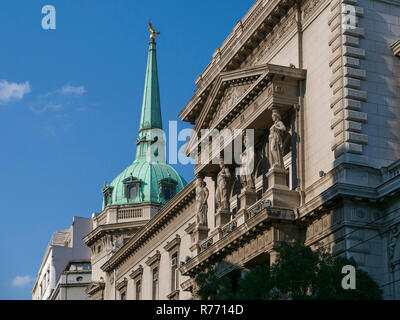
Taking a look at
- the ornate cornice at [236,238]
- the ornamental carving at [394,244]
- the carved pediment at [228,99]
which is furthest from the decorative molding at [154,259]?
the ornamental carving at [394,244]

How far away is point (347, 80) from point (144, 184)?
4874 cm

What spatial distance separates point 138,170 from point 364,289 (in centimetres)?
5662

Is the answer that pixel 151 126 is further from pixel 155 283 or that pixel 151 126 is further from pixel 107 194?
pixel 155 283

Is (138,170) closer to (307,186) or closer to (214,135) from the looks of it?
(214,135)

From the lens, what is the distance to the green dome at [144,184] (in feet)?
267

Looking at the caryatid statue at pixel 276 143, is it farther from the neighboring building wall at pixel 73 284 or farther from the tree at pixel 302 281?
the neighboring building wall at pixel 73 284

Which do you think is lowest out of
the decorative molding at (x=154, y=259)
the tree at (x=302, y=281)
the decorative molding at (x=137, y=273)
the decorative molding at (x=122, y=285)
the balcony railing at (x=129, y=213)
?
the tree at (x=302, y=281)

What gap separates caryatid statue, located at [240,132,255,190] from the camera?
39.4 meters

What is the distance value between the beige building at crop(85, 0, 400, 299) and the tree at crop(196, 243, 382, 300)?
326 cm

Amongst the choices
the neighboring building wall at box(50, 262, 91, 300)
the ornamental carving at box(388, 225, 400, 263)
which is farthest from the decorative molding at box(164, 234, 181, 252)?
the neighboring building wall at box(50, 262, 91, 300)

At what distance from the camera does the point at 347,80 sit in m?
34.7

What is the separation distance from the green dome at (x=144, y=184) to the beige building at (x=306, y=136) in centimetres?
3532

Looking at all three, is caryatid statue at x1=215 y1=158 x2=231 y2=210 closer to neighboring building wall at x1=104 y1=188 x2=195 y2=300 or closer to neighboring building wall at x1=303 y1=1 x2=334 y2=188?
neighboring building wall at x1=303 y1=1 x2=334 y2=188

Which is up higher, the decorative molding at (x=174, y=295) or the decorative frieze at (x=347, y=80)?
the decorative frieze at (x=347, y=80)
